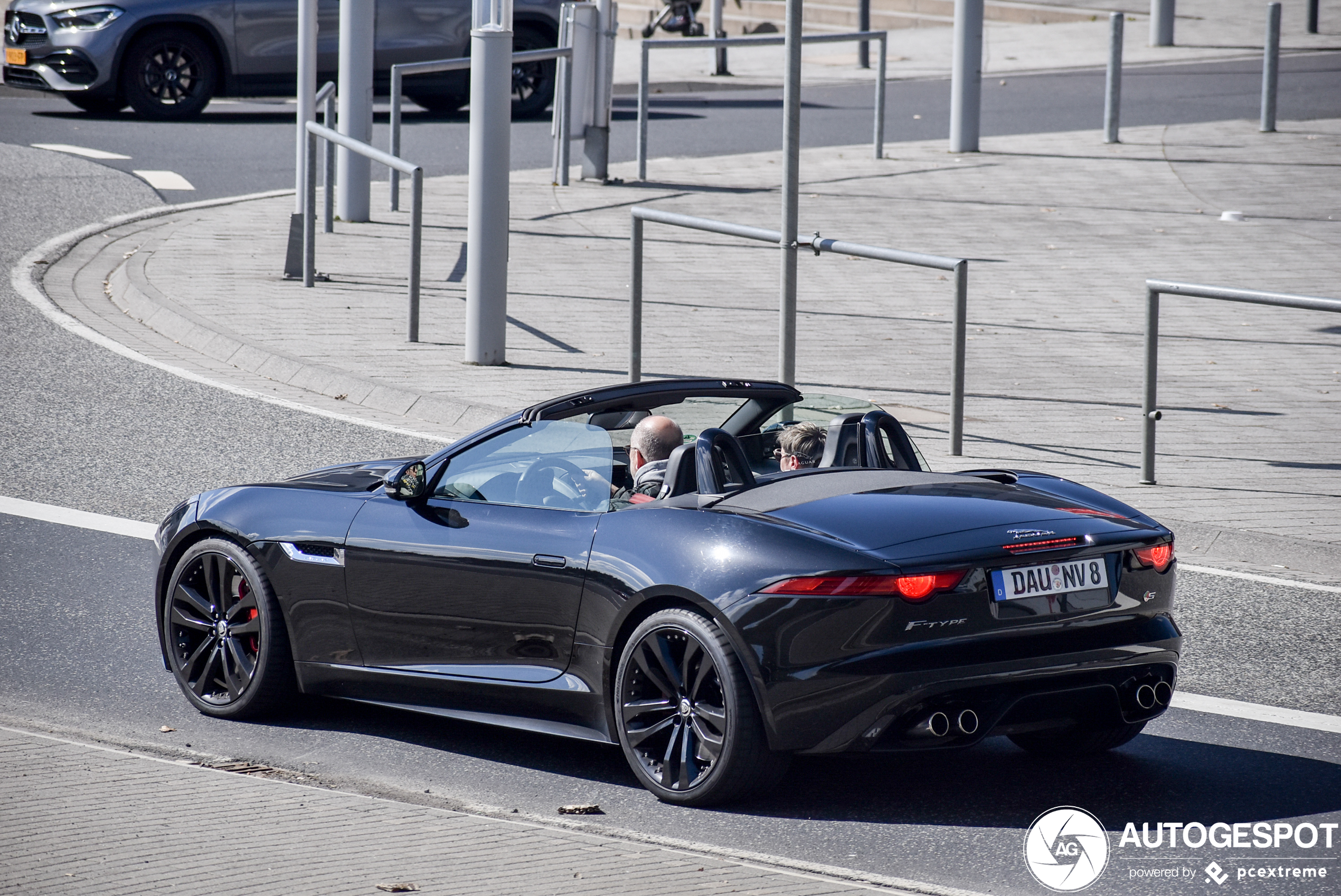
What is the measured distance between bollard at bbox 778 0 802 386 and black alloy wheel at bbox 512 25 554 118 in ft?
43.9

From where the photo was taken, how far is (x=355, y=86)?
1614 cm

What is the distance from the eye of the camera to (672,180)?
19141 millimetres

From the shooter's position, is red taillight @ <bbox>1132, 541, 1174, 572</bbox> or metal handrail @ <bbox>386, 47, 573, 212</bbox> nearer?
red taillight @ <bbox>1132, 541, 1174, 572</bbox>

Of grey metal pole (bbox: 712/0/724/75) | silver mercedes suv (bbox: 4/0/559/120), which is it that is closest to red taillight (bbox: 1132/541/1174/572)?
silver mercedes suv (bbox: 4/0/559/120)

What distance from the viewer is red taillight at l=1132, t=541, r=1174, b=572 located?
5.33 m

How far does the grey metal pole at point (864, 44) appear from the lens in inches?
1193

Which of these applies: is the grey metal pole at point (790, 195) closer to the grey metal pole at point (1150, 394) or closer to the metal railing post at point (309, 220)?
the grey metal pole at point (1150, 394)

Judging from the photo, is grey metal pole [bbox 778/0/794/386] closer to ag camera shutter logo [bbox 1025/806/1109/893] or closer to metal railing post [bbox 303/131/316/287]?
metal railing post [bbox 303/131/316/287]

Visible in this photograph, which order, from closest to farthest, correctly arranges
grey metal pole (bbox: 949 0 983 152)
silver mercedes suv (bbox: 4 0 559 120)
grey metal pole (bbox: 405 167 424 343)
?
grey metal pole (bbox: 405 167 424 343) → silver mercedes suv (bbox: 4 0 559 120) → grey metal pole (bbox: 949 0 983 152)

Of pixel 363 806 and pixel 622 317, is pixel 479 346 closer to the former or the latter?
pixel 622 317

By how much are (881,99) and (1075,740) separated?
1535cm

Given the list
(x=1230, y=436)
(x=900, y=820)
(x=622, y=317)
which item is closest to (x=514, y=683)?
(x=900, y=820)

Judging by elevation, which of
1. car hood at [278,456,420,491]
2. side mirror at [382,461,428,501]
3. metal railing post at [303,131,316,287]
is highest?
metal railing post at [303,131,316,287]

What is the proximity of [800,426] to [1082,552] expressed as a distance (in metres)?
1.17
